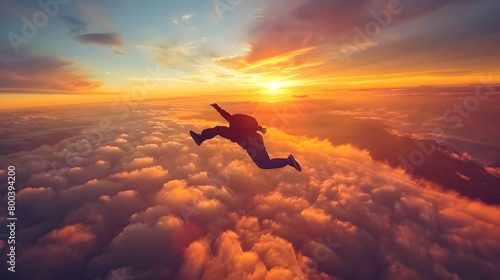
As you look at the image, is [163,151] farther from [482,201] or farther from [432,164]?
[432,164]

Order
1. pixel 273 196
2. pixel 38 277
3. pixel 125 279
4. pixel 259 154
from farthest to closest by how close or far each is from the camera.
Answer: pixel 273 196, pixel 38 277, pixel 125 279, pixel 259 154

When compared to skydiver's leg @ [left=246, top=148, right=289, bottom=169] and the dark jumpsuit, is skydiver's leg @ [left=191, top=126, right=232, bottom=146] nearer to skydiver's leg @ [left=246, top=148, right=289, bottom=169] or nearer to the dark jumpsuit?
the dark jumpsuit

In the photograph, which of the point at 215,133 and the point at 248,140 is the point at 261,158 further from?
the point at 215,133

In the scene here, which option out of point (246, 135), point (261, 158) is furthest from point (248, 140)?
point (261, 158)

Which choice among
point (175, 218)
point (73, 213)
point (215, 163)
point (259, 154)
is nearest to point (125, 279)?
point (175, 218)

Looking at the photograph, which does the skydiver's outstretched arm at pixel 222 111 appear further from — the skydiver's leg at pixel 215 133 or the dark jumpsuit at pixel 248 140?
the skydiver's leg at pixel 215 133

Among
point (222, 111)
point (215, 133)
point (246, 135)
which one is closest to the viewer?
point (222, 111)

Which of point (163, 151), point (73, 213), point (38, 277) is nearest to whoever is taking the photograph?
point (38, 277)

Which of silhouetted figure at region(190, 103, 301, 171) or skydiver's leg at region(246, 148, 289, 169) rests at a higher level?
silhouetted figure at region(190, 103, 301, 171)

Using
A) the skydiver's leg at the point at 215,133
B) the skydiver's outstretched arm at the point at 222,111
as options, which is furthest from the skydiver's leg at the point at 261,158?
the skydiver's outstretched arm at the point at 222,111

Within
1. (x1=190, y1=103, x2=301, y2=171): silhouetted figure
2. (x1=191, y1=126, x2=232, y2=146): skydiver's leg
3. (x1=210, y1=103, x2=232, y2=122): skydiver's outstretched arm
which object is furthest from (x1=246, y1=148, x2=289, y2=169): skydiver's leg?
(x1=210, y1=103, x2=232, y2=122): skydiver's outstretched arm

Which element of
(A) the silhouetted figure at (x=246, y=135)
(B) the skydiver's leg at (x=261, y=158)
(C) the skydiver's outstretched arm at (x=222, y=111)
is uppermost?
(C) the skydiver's outstretched arm at (x=222, y=111)
